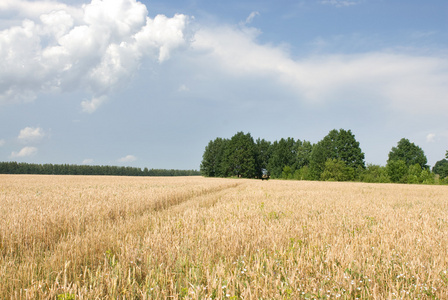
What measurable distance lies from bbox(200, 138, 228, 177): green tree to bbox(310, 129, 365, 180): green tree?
104ft

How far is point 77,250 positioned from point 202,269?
6.63 feet

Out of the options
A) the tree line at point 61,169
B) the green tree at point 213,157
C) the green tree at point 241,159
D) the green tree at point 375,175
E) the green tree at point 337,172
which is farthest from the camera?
the tree line at point 61,169

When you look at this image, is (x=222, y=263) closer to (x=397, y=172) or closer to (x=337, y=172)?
(x=337, y=172)

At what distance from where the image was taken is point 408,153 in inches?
2790

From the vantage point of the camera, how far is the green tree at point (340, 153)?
218ft

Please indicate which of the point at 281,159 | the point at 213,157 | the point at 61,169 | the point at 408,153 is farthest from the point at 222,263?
the point at 61,169

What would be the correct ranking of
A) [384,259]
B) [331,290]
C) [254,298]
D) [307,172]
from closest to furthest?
1. [254,298]
2. [331,290]
3. [384,259]
4. [307,172]

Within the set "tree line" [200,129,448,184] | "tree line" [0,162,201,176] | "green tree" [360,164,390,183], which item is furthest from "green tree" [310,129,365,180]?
"tree line" [0,162,201,176]

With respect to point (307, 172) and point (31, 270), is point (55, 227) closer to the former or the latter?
point (31, 270)

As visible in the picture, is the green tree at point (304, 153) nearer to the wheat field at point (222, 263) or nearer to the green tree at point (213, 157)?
the green tree at point (213, 157)

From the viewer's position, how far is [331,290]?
2701 mm

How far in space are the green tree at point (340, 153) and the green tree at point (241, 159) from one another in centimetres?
1672

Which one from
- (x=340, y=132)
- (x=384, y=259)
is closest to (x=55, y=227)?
(x=384, y=259)

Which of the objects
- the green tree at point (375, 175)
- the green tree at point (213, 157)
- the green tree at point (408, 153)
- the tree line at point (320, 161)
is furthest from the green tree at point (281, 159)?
the green tree at point (408, 153)
